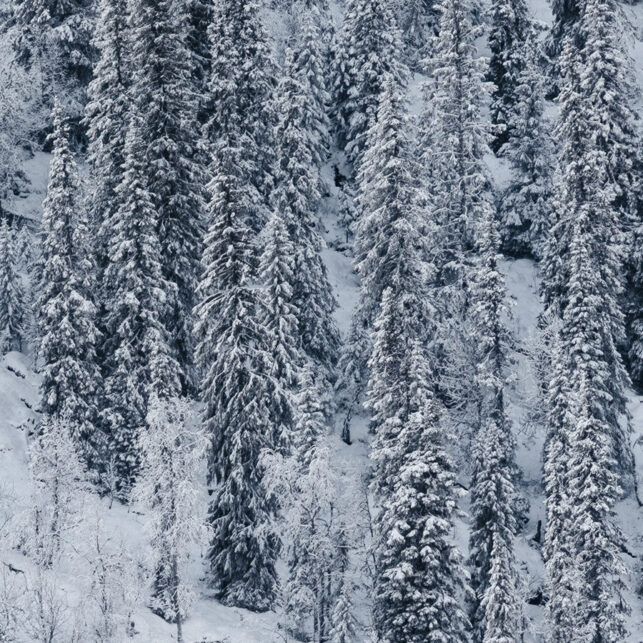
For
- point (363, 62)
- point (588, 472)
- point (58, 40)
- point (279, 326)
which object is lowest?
point (588, 472)

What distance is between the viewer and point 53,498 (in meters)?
33.1

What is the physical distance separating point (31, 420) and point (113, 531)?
8.00 meters

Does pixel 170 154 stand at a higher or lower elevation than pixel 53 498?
higher

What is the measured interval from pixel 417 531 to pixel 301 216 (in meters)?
19.2

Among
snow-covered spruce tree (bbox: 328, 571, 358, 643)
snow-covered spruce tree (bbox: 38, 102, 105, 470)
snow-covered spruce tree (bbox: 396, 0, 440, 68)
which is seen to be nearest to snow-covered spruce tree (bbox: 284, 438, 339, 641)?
snow-covered spruce tree (bbox: 328, 571, 358, 643)

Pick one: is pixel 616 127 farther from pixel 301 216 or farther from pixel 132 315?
pixel 132 315

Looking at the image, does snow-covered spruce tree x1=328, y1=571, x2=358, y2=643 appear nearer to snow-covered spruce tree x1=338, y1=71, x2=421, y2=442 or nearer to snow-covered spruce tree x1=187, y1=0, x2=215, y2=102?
snow-covered spruce tree x1=338, y1=71, x2=421, y2=442

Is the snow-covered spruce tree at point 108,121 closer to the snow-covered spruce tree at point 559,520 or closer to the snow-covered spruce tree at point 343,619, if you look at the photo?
the snow-covered spruce tree at point 343,619

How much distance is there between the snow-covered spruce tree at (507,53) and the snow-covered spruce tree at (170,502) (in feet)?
125

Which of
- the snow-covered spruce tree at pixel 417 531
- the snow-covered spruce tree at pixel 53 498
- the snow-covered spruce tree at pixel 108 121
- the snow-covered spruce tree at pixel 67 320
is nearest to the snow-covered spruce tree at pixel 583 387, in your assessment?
the snow-covered spruce tree at pixel 417 531

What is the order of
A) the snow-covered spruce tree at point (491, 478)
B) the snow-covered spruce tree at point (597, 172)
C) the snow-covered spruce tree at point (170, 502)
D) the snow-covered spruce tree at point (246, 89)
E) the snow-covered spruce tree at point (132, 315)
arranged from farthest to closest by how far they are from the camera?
the snow-covered spruce tree at point (246, 89)
the snow-covered spruce tree at point (597, 172)
the snow-covered spruce tree at point (132, 315)
the snow-covered spruce tree at point (491, 478)
the snow-covered spruce tree at point (170, 502)

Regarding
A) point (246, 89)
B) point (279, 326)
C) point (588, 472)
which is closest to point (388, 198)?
point (279, 326)

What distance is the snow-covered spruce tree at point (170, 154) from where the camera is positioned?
41.2 m

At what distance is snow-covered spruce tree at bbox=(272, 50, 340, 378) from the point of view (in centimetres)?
4419
